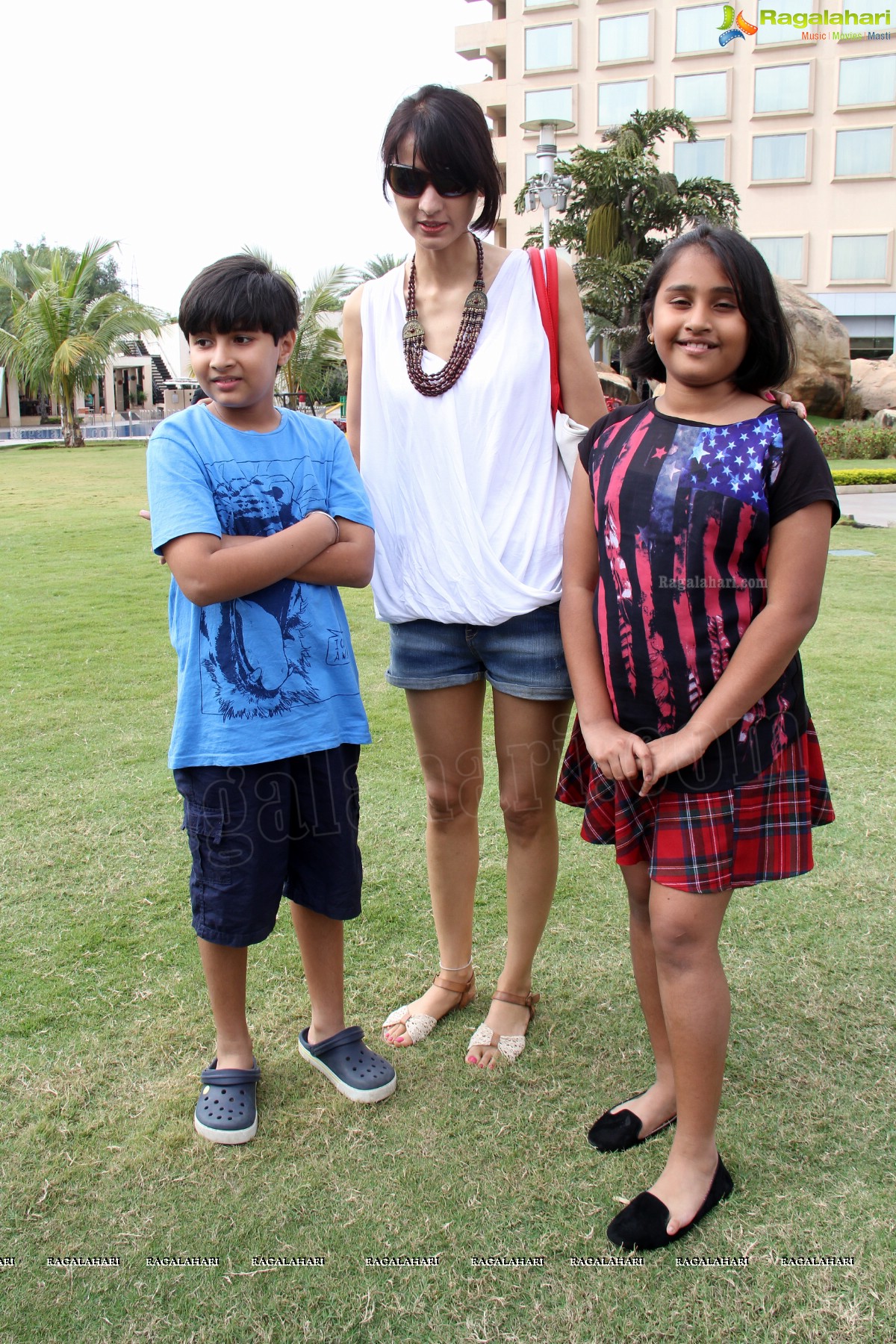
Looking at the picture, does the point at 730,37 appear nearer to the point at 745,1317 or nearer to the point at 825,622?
the point at 825,622

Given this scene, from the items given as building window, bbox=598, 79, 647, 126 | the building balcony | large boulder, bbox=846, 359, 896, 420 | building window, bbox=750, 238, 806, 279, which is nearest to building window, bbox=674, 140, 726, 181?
building window, bbox=598, 79, 647, 126

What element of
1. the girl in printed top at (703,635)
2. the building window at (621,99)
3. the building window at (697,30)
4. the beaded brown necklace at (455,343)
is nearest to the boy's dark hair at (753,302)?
the girl in printed top at (703,635)

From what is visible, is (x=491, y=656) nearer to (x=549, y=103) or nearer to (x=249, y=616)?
(x=249, y=616)

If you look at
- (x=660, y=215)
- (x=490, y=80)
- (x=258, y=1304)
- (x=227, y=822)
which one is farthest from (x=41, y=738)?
(x=490, y=80)

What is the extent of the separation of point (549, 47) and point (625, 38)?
2541mm

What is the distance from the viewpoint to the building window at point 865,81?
32.2 meters

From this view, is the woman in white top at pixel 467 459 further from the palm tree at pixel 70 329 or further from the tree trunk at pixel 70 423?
the tree trunk at pixel 70 423

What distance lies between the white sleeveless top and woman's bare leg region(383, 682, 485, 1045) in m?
0.24

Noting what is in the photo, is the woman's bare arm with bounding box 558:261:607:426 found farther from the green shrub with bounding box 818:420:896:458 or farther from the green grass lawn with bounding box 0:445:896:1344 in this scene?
the green shrub with bounding box 818:420:896:458

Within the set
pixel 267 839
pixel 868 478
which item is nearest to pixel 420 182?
pixel 267 839

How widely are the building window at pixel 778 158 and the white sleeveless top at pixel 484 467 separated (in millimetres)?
35945

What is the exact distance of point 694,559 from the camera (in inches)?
67.2

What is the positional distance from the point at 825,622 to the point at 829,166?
106 feet

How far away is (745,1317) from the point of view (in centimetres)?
162
